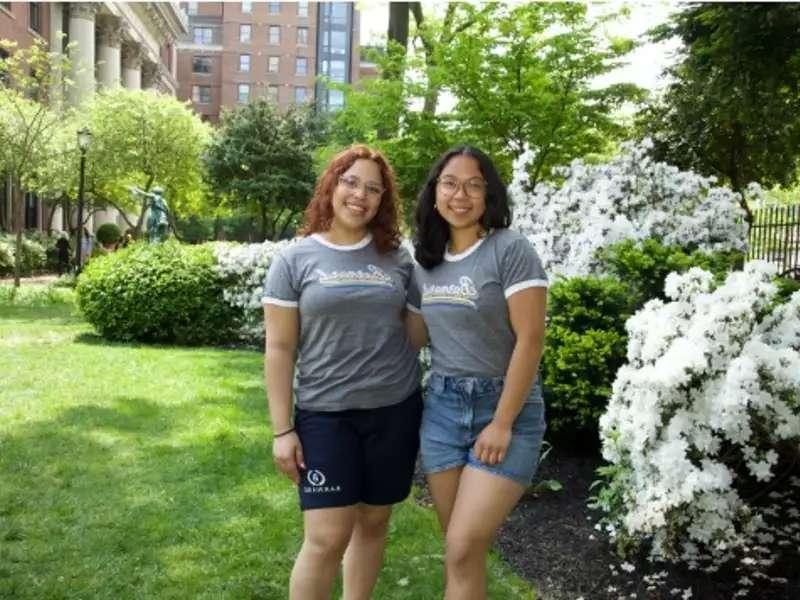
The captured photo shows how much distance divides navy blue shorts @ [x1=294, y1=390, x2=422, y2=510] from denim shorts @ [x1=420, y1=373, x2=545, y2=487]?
4.6 inches

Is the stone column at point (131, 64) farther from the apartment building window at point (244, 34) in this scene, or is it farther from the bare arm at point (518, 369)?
the bare arm at point (518, 369)

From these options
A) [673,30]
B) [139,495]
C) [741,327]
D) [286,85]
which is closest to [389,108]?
[673,30]

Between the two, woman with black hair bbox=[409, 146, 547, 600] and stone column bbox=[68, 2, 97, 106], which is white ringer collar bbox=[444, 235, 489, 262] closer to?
woman with black hair bbox=[409, 146, 547, 600]

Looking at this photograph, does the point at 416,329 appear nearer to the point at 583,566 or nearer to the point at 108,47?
the point at 583,566

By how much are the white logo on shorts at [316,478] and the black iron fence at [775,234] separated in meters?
16.2

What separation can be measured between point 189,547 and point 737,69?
264 inches

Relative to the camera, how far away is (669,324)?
396 cm

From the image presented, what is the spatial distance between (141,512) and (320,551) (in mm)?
2501

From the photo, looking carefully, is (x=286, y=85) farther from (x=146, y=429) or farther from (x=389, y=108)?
(x=146, y=429)

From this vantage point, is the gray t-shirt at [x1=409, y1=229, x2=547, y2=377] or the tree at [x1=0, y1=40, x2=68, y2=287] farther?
the tree at [x1=0, y1=40, x2=68, y2=287]

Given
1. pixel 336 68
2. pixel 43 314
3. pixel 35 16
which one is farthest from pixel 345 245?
pixel 336 68

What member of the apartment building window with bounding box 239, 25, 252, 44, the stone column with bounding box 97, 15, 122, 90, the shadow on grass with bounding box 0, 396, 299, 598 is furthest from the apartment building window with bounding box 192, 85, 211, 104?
the shadow on grass with bounding box 0, 396, 299, 598

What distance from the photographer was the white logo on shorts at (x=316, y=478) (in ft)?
9.35

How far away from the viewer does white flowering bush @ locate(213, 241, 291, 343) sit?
39.6 feet
